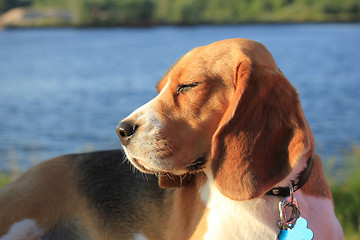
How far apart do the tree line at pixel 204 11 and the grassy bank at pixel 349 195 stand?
47.5 m

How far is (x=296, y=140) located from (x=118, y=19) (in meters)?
68.7

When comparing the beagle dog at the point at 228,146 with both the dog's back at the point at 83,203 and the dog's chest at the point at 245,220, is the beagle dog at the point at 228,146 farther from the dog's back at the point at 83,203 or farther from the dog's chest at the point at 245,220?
the dog's back at the point at 83,203

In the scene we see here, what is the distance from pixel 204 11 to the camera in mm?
61469

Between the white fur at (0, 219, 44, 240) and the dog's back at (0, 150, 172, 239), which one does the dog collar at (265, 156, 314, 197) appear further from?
the white fur at (0, 219, 44, 240)

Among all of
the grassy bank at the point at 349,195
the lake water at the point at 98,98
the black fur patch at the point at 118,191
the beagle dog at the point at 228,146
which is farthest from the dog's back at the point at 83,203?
the lake water at the point at 98,98

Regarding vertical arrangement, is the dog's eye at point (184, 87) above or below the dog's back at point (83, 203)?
above

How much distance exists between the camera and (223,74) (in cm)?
271

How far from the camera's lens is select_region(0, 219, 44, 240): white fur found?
3463 millimetres

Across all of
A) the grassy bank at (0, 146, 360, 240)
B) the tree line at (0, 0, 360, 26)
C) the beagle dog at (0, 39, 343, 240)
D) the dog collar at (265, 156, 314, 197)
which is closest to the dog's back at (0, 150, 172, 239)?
the beagle dog at (0, 39, 343, 240)

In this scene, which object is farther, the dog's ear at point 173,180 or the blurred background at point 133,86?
the blurred background at point 133,86

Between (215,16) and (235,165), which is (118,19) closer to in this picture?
(215,16)

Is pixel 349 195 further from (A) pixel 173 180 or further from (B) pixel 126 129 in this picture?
(B) pixel 126 129

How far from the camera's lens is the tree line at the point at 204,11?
53750mm

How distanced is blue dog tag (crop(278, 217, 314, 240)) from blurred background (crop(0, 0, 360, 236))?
57.7 inches
